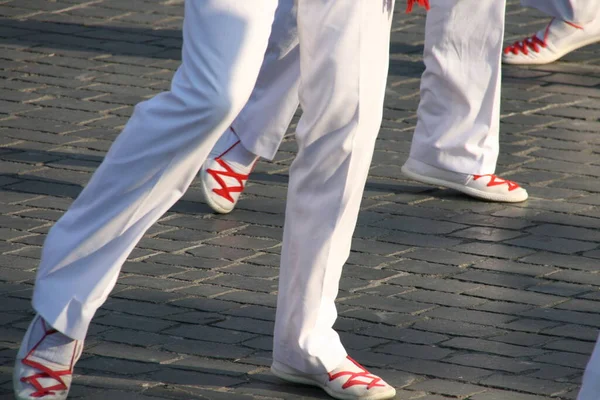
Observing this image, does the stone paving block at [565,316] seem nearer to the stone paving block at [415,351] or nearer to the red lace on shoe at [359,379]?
the stone paving block at [415,351]

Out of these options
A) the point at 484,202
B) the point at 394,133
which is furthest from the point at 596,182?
the point at 394,133

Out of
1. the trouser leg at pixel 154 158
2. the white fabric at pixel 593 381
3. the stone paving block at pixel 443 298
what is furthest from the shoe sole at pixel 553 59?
the white fabric at pixel 593 381

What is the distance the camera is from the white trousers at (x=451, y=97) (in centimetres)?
494

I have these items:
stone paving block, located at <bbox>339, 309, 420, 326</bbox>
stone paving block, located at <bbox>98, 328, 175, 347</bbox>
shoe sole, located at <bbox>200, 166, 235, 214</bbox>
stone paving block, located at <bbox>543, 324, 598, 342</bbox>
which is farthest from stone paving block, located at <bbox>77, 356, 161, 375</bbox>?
shoe sole, located at <bbox>200, 166, 235, 214</bbox>

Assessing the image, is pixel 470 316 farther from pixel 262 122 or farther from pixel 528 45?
pixel 528 45

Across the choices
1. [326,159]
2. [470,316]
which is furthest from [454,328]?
[326,159]

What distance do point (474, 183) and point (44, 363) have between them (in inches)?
94.7

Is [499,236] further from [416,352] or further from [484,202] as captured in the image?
[416,352]

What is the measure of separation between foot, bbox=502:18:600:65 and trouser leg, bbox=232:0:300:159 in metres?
2.67

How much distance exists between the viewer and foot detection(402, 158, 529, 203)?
524 cm

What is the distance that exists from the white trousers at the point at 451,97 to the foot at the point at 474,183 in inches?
1.2

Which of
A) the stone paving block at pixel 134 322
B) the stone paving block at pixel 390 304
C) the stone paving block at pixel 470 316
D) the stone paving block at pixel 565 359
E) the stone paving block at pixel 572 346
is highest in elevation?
Answer: the stone paving block at pixel 390 304

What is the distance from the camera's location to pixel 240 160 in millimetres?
5090

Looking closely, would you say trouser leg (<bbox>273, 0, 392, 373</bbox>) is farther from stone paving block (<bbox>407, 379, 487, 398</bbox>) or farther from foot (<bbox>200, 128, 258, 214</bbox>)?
foot (<bbox>200, 128, 258, 214</bbox>)
